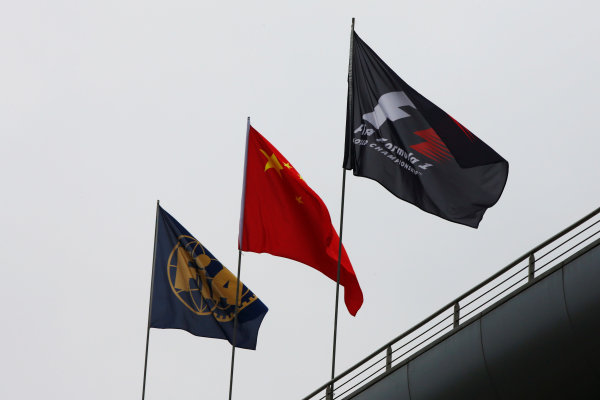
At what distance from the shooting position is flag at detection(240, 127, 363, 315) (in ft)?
73.4

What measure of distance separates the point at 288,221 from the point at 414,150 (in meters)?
3.79

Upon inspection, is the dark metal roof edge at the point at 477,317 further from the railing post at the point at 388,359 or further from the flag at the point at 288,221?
the flag at the point at 288,221

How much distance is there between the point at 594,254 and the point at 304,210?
7414 millimetres

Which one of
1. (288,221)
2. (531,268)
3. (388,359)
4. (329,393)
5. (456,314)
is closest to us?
(531,268)

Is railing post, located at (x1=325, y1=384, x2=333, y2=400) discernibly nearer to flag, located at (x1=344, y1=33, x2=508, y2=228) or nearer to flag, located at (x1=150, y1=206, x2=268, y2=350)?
flag, located at (x1=150, y1=206, x2=268, y2=350)

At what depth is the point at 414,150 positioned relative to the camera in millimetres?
Answer: 20391

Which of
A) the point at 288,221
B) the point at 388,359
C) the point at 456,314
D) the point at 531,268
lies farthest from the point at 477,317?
the point at 288,221

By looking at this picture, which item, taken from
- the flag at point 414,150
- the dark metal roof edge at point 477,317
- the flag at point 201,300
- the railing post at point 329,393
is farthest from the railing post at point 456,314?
the flag at point 201,300

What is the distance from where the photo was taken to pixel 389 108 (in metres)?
21.1

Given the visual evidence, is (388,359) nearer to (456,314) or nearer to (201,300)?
(456,314)

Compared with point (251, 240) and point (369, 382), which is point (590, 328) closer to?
point (369, 382)

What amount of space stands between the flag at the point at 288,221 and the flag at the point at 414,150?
193 centimetres

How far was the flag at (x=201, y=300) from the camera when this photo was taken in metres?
23.2

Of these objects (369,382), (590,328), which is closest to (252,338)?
(369,382)
